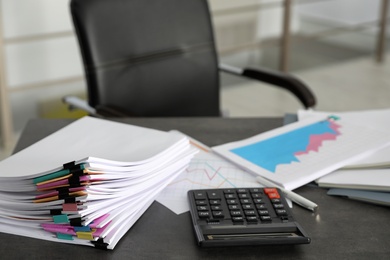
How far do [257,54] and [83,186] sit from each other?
310 cm

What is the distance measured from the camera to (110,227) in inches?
36.0

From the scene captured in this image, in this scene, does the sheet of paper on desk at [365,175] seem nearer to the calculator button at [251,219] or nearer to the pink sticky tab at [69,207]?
the calculator button at [251,219]

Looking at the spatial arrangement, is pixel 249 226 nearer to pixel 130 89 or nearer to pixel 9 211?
pixel 9 211

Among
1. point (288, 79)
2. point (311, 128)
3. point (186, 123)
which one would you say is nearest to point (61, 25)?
point (288, 79)

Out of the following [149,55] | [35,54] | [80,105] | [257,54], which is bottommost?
[257,54]

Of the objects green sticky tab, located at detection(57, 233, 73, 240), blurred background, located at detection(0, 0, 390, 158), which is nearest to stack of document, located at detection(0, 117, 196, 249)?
green sticky tab, located at detection(57, 233, 73, 240)

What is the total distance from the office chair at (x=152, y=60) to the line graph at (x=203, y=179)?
0.49 meters

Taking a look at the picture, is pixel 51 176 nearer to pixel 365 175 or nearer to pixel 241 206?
pixel 241 206

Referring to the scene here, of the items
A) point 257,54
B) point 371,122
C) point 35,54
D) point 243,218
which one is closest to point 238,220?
point 243,218

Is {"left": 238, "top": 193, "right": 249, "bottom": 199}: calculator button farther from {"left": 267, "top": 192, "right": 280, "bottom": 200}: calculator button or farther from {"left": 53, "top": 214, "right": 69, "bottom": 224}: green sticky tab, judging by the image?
{"left": 53, "top": 214, "right": 69, "bottom": 224}: green sticky tab

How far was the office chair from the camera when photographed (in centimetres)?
171

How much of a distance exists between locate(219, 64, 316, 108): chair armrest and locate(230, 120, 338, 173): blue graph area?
1.36ft

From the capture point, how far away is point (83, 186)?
883 millimetres

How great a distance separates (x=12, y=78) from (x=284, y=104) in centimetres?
157
